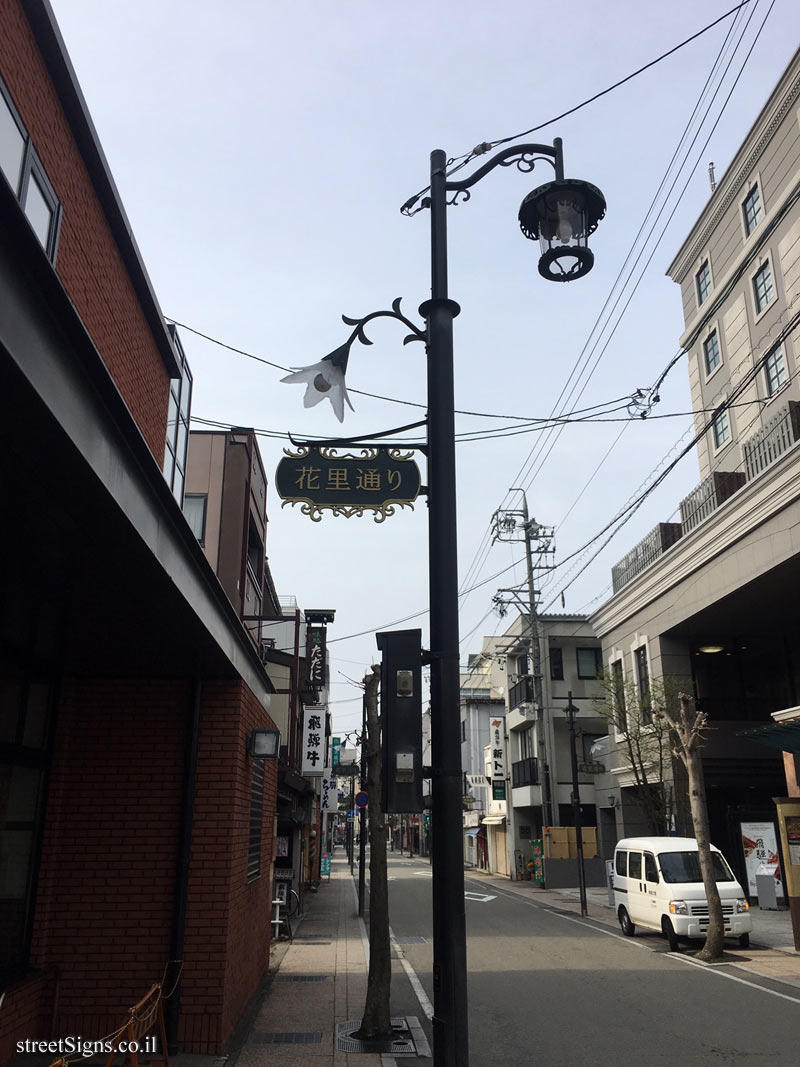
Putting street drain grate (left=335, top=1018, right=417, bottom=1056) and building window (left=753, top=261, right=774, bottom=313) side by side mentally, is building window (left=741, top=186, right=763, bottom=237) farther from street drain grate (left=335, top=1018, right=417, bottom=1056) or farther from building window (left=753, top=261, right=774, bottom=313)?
street drain grate (left=335, top=1018, right=417, bottom=1056)

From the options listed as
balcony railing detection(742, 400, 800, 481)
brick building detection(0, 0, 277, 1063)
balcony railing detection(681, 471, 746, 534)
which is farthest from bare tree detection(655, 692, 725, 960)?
brick building detection(0, 0, 277, 1063)

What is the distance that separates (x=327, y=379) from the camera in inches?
251

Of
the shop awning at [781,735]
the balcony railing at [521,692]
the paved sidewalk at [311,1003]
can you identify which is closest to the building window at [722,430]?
the balcony railing at [521,692]

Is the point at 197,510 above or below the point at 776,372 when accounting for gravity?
below

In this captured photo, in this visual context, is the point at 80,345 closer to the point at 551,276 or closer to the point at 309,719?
the point at 551,276

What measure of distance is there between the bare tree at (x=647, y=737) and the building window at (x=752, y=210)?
14778mm

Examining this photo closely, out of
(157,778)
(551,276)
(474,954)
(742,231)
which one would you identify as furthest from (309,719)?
(551,276)

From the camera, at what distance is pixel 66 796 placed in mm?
8430

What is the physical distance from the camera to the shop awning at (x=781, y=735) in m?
15.5

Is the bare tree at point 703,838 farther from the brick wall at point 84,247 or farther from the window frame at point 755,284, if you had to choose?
the window frame at point 755,284

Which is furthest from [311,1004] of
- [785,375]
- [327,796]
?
[327,796]

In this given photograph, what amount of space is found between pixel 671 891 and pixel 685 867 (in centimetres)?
91

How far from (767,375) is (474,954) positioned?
18.7 m

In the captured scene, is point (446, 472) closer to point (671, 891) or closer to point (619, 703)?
point (671, 891)
